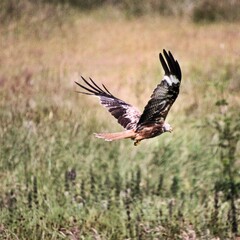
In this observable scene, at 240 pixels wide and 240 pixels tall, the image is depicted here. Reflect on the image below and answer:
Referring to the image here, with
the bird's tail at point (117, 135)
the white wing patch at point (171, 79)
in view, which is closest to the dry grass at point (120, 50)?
the bird's tail at point (117, 135)

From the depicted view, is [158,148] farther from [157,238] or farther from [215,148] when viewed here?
[157,238]

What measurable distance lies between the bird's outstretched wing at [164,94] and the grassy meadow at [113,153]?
650 mm

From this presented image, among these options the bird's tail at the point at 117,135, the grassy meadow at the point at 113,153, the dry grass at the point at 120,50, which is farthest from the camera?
the dry grass at the point at 120,50

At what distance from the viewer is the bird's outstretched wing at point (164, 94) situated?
389cm

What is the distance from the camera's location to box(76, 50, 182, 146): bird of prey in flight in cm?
391

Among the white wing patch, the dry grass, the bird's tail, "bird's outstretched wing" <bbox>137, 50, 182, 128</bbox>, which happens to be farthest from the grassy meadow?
the white wing patch

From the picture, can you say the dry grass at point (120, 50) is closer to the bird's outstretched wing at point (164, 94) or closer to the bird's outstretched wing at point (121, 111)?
the bird's outstretched wing at point (121, 111)

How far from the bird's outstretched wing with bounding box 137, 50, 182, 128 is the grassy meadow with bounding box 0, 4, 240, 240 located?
0.65 metres

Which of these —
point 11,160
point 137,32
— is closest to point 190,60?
point 137,32

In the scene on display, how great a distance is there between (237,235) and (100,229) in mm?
763

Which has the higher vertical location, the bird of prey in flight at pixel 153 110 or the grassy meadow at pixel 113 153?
the bird of prey in flight at pixel 153 110

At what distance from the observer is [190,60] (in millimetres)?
8883

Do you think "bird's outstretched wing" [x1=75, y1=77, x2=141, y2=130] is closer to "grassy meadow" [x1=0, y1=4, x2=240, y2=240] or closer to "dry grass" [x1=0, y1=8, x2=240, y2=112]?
"grassy meadow" [x1=0, y1=4, x2=240, y2=240]

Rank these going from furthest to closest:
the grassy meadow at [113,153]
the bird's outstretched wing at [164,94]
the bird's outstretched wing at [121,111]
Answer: the grassy meadow at [113,153], the bird's outstretched wing at [121,111], the bird's outstretched wing at [164,94]
